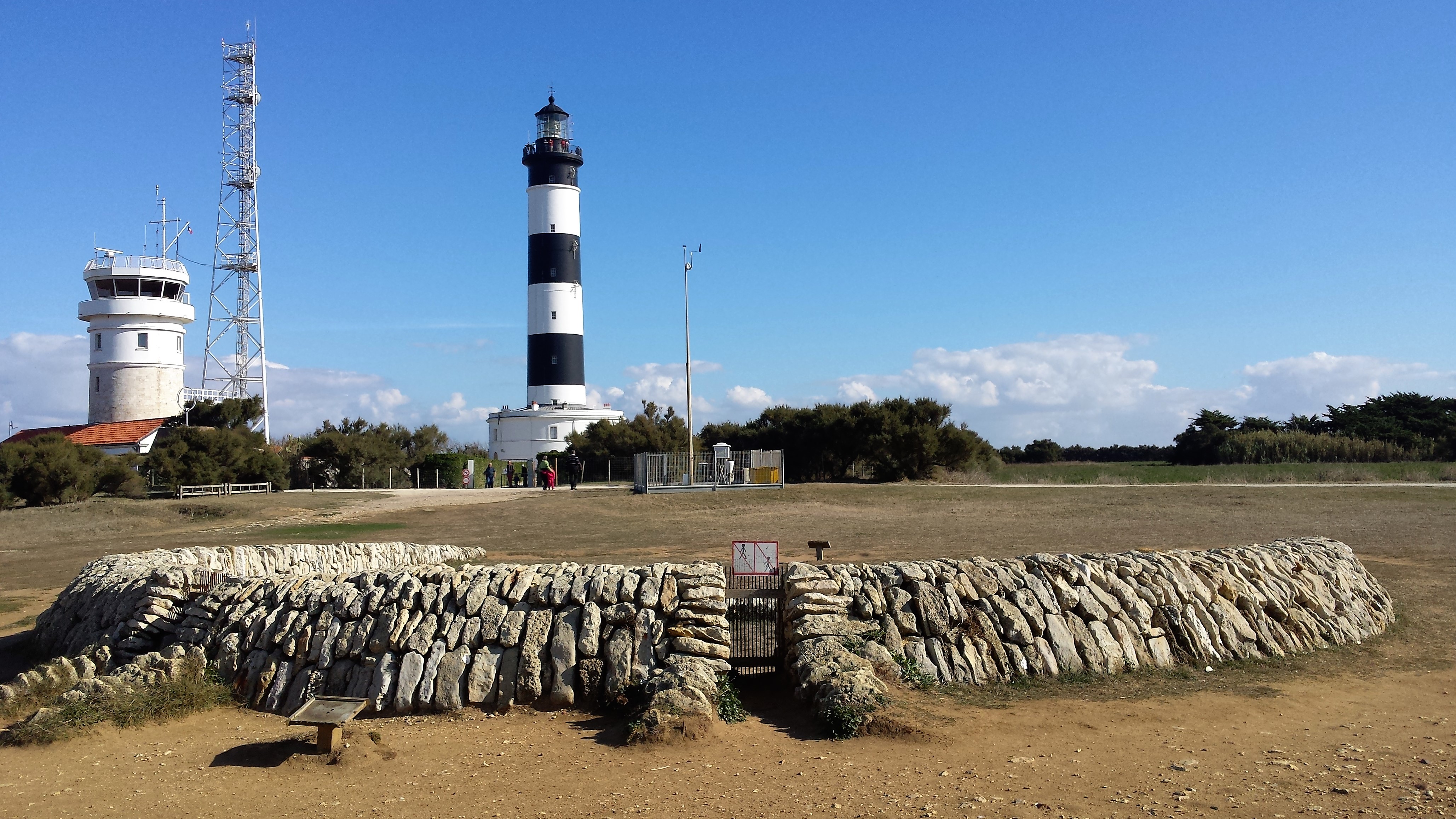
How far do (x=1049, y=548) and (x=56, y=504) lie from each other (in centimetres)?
2985

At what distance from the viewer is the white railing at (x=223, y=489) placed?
1319 inches

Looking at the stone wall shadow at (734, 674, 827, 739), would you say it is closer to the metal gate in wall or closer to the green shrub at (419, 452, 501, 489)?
the metal gate in wall

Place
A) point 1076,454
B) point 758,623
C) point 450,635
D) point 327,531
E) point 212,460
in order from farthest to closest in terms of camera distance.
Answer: point 1076,454
point 212,460
point 327,531
point 758,623
point 450,635

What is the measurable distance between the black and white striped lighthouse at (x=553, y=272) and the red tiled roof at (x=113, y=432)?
17.5 meters

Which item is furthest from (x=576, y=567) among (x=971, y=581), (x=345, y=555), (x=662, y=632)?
(x=345, y=555)

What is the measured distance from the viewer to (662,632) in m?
7.77

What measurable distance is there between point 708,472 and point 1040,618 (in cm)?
2434

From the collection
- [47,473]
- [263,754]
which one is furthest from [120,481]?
[263,754]

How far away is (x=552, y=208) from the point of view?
1852 inches

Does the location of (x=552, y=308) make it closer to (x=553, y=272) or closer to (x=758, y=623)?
(x=553, y=272)

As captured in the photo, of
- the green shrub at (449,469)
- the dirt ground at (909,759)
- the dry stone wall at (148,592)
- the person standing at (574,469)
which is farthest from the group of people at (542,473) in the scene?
the dirt ground at (909,759)

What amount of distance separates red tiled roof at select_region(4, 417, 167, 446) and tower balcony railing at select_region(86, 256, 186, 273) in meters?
7.65

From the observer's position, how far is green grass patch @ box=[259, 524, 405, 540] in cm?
2072

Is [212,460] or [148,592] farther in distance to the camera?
[212,460]
